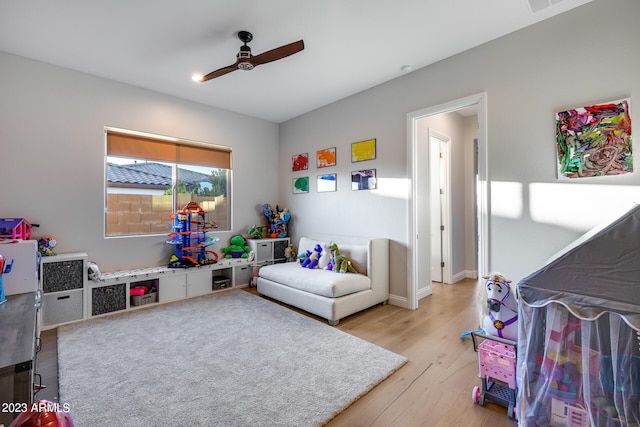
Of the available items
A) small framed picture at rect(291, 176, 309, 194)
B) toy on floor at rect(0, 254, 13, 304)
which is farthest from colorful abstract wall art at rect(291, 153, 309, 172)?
toy on floor at rect(0, 254, 13, 304)

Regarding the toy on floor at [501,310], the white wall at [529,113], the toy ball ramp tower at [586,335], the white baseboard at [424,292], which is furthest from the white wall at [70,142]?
the toy ball ramp tower at [586,335]

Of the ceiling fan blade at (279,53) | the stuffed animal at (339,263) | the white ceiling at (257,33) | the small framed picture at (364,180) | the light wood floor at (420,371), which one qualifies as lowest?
the light wood floor at (420,371)

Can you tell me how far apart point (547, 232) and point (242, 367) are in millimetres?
2738

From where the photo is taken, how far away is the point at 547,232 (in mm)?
2342

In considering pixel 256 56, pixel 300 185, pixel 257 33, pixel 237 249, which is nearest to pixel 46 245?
pixel 237 249

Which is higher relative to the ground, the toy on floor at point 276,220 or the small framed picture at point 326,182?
the small framed picture at point 326,182

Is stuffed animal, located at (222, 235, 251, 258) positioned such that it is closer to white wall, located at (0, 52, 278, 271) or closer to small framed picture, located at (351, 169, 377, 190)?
white wall, located at (0, 52, 278, 271)

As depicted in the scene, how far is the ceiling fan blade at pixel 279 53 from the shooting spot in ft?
7.50

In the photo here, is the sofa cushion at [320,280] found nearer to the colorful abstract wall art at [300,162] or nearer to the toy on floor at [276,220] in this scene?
the toy on floor at [276,220]

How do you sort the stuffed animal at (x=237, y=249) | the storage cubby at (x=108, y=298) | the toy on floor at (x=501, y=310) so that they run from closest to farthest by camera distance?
the toy on floor at (x=501, y=310) → the storage cubby at (x=108, y=298) → the stuffed animal at (x=237, y=249)

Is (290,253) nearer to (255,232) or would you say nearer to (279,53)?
(255,232)

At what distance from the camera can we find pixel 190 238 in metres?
3.99

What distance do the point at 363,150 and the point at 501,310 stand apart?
8.64 feet

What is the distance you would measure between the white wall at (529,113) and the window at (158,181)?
106 inches
